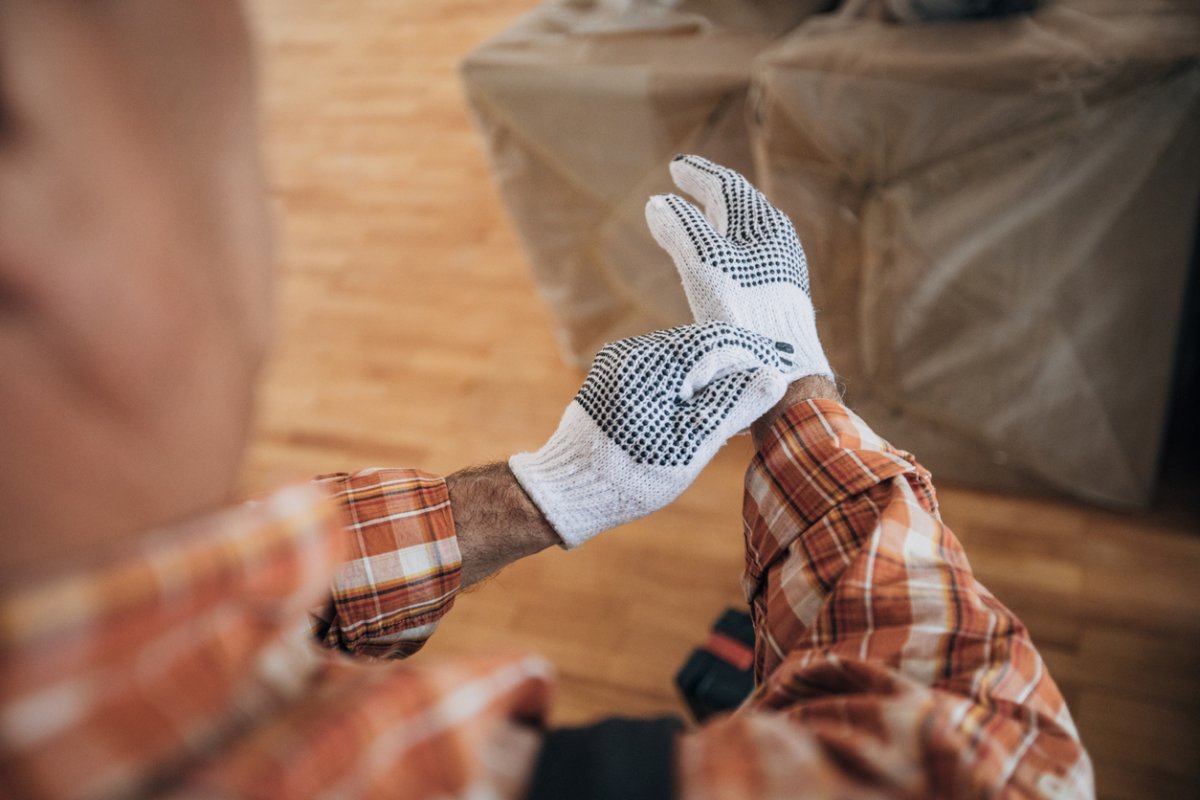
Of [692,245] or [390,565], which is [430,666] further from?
[692,245]

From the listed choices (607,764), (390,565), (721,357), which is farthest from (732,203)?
(607,764)

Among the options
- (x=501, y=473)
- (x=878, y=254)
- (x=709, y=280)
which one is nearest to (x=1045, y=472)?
(x=878, y=254)

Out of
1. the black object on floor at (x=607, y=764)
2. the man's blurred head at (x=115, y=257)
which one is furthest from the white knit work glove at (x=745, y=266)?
the man's blurred head at (x=115, y=257)

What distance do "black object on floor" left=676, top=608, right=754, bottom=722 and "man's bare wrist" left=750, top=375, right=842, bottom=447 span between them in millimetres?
468

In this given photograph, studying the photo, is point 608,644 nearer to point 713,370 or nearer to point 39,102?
point 713,370

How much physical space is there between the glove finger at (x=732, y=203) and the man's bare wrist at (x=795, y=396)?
0.47ft

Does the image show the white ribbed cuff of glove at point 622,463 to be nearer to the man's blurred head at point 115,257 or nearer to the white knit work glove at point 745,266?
the white knit work glove at point 745,266

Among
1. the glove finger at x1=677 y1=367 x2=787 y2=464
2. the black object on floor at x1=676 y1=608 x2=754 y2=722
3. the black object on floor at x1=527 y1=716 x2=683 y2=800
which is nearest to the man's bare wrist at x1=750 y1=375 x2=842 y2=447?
the glove finger at x1=677 y1=367 x2=787 y2=464

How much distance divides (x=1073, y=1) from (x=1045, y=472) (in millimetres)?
624

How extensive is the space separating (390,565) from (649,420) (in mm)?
207

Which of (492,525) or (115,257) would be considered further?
(492,525)

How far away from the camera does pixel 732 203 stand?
0.76 metres

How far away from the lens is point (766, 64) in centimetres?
109

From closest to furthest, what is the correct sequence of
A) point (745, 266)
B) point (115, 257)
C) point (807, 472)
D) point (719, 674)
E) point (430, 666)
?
point (115, 257) < point (430, 666) < point (807, 472) < point (745, 266) < point (719, 674)
